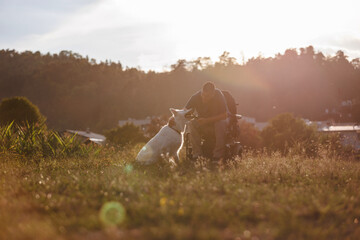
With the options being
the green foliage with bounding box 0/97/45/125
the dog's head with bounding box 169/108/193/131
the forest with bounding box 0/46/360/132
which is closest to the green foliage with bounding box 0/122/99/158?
the dog's head with bounding box 169/108/193/131

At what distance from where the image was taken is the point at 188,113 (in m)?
7.16

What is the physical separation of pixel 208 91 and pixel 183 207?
3.86m

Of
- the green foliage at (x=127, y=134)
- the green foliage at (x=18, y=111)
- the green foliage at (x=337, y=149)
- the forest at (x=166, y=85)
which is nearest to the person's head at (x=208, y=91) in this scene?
the green foliage at (x=337, y=149)

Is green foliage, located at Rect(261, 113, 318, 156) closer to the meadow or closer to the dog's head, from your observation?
the dog's head

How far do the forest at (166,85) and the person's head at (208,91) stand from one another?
44295mm

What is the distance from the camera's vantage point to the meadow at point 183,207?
2943 millimetres

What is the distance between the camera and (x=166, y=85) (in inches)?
2448

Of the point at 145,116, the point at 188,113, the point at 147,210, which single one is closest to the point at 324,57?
the point at 145,116

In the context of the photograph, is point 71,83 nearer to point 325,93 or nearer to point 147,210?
point 325,93

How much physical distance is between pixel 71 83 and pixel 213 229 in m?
66.8

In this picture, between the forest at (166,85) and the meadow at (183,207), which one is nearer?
the meadow at (183,207)

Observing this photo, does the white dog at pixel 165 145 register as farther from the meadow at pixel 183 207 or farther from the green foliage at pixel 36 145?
the green foliage at pixel 36 145

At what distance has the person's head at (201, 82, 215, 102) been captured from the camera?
22.9 feet

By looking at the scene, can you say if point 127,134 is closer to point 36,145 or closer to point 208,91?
point 36,145
